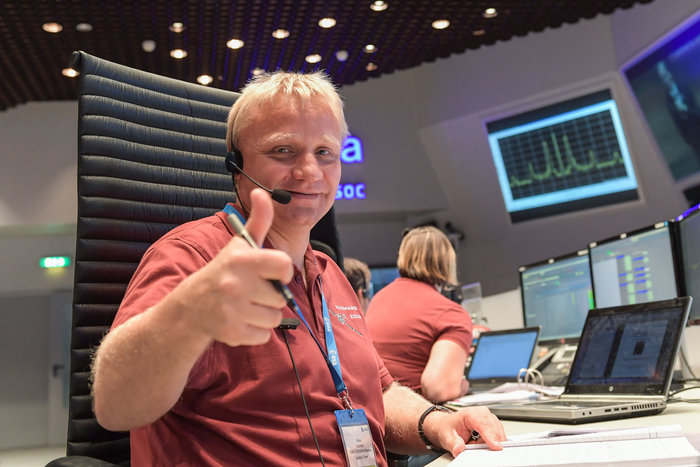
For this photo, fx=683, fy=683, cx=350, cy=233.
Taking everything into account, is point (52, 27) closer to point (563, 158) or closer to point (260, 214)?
point (563, 158)

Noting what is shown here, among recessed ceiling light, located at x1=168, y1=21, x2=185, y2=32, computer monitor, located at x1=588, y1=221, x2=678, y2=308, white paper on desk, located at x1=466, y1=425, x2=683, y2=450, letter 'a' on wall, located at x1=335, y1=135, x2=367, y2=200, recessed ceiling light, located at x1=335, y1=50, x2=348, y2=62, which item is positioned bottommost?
white paper on desk, located at x1=466, y1=425, x2=683, y2=450

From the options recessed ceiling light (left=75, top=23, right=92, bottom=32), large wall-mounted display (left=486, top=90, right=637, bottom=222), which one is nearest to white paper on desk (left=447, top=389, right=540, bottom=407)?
large wall-mounted display (left=486, top=90, right=637, bottom=222)

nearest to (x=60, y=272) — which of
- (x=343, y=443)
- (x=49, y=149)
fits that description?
(x=49, y=149)

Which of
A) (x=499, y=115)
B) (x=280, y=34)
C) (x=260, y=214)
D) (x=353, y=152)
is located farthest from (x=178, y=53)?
(x=260, y=214)

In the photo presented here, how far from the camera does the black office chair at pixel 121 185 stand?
137 cm

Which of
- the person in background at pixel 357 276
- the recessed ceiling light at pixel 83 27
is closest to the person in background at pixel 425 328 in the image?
the person in background at pixel 357 276

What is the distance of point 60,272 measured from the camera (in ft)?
27.3

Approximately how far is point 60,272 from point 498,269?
525 cm

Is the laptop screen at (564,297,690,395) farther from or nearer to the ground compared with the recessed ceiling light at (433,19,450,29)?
nearer to the ground

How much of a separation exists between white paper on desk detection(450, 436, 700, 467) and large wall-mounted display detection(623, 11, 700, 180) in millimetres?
5331

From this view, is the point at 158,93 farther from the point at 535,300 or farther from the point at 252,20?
the point at 252,20

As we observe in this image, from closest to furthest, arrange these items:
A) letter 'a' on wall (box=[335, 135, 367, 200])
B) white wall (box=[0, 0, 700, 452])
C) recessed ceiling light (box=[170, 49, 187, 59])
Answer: white wall (box=[0, 0, 700, 452]), recessed ceiling light (box=[170, 49, 187, 59]), letter 'a' on wall (box=[335, 135, 367, 200])

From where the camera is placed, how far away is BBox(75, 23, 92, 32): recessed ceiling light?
5.94 m

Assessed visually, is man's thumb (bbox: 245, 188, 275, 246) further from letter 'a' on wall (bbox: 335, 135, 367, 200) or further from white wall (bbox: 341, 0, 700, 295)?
letter 'a' on wall (bbox: 335, 135, 367, 200)
